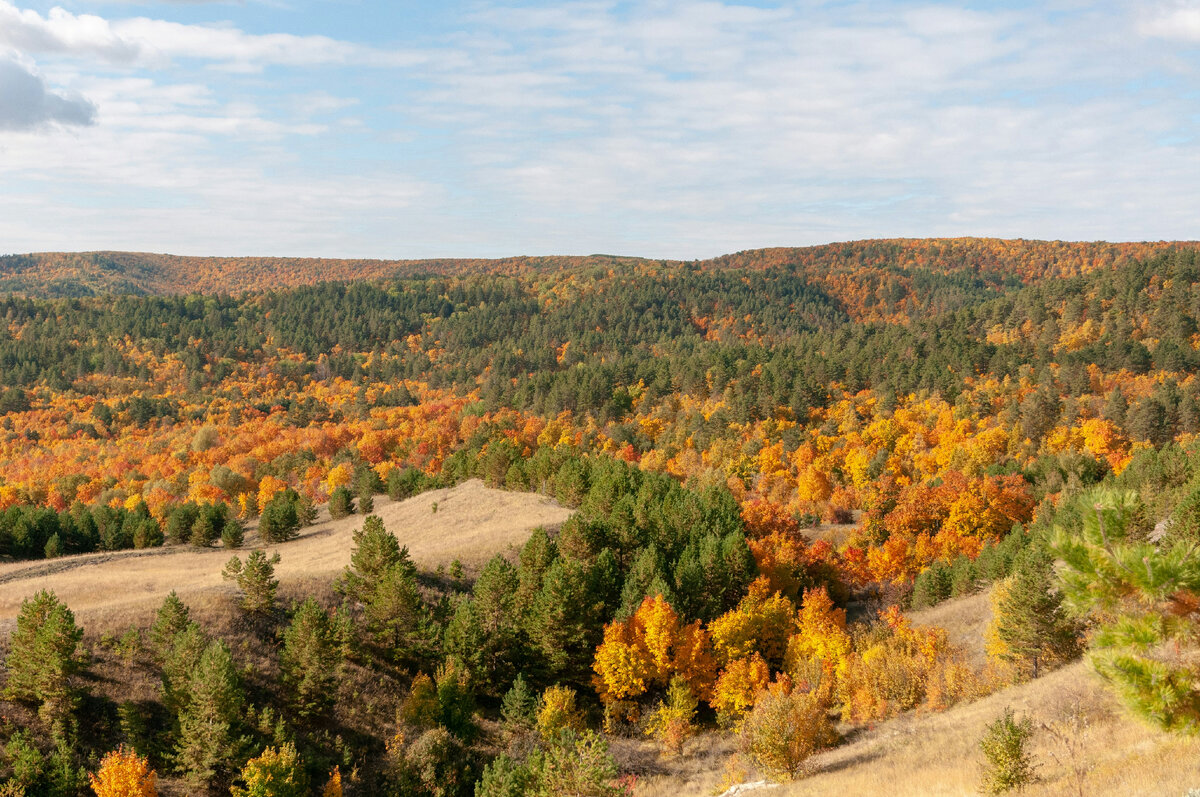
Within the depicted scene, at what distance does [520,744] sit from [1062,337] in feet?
551

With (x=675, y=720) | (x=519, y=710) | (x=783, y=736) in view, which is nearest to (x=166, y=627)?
(x=519, y=710)

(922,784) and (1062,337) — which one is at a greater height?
(1062,337)

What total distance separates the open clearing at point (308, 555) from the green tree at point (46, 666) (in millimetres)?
8804

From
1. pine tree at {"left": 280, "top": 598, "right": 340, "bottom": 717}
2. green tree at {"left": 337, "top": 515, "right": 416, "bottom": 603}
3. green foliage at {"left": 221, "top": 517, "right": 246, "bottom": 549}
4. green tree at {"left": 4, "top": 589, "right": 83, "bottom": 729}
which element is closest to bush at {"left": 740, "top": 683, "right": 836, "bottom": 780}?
pine tree at {"left": 280, "top": 598, "right": 340, "bottom": 717}

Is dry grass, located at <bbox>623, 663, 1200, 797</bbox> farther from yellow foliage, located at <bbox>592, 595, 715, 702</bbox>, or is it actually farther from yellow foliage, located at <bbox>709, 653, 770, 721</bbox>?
yellow foliage, located at <bbox>592, 595, 715, 702</bbox>

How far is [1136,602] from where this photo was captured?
13625 mm

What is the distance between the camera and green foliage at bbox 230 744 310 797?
37406 millimetres

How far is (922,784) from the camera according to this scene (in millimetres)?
30766

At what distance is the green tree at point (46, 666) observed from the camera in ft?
132

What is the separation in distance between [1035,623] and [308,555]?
66.3m

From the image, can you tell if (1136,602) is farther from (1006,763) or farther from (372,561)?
(372,561)

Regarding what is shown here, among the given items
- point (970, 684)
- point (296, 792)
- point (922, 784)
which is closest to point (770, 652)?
point (970, 684)

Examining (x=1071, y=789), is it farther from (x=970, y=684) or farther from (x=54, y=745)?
(x=54, y=745)

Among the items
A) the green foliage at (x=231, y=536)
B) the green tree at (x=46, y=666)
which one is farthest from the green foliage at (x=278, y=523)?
the green tree at (x=46, y=666)
